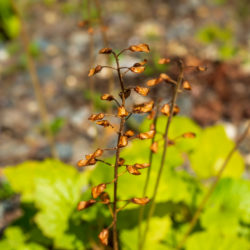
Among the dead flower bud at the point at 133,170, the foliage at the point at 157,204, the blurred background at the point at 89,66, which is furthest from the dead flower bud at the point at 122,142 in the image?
the blurred background at the point at 89,66

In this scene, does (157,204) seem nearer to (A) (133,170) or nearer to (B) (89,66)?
(A) (133,170)

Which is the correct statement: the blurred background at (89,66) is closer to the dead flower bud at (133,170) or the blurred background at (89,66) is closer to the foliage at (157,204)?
the foliage at (157,204)

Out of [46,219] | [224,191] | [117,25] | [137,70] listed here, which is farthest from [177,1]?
[137,70]

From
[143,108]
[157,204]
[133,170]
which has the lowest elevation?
[157,204]

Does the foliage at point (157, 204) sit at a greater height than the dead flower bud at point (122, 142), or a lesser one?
lesser

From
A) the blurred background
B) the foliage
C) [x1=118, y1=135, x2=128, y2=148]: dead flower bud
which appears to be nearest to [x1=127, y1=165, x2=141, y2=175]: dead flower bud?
[x1=118, y1=135, x2=128, y2=148]: dead flower bud

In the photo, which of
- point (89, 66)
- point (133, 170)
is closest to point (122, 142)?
point (133, 170)

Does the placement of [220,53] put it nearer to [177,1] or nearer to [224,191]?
[177,1]
